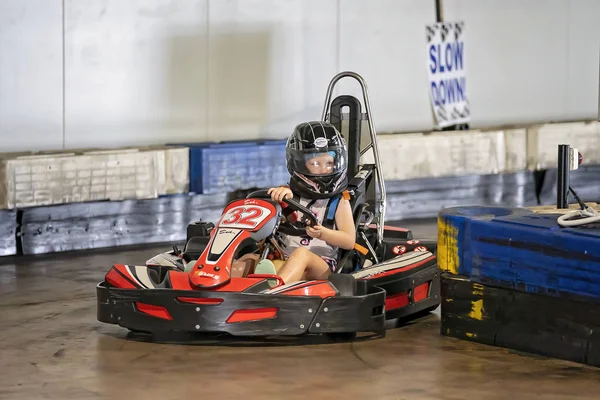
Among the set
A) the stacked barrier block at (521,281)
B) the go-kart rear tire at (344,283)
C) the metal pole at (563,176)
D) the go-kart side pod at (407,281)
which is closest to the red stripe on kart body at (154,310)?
the go-kart rear tire at (344,283)

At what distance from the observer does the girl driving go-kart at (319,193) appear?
16.6ft

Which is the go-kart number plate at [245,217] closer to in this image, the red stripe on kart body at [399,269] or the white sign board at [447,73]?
the red stripe on kart body at [399,269]

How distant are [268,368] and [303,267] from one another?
63 centimetres

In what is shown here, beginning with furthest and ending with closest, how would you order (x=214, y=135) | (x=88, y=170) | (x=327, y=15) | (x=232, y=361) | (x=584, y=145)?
(x=584, y=145), (x=327, y=15), (x=214, y=135), (x=88, y=170), (x=232, y=361)

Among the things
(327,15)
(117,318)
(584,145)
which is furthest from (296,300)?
(584,145)

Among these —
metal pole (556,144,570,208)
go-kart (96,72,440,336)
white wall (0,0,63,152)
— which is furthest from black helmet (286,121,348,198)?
white wall (0,0,63,152)

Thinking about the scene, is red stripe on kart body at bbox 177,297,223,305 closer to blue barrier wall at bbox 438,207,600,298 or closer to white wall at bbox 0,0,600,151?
blue barrier wall at bbox 438,207,600,298

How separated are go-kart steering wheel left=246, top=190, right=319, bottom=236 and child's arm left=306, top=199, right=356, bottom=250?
4 cm

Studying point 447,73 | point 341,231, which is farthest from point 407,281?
point 447,73

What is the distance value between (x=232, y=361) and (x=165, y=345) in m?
0.36

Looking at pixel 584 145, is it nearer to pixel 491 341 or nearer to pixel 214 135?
pixel 214 135

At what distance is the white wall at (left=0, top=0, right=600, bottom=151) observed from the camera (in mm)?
7461

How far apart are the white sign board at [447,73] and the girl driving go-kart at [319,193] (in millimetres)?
4418

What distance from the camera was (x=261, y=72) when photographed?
854cm
